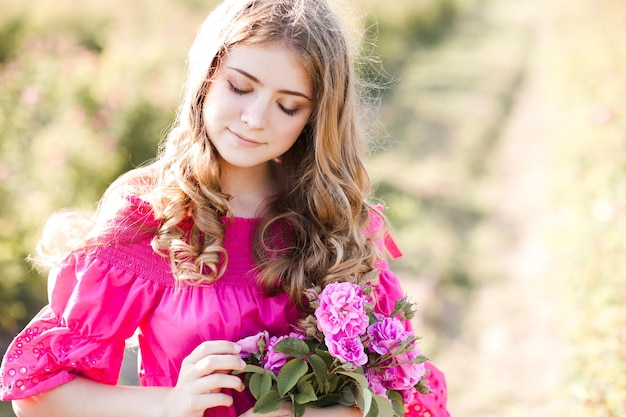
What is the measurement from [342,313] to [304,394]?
204mm

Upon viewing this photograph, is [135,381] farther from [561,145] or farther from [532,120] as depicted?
[532,120]

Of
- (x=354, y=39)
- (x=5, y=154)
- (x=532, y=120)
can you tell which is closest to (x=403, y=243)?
(x=5, y=154)

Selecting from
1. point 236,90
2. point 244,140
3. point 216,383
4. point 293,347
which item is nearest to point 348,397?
point 293,347

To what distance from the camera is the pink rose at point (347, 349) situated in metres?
1.46

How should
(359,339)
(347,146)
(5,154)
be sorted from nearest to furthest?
1. (359,339)
2. (347,146)
3. (5,154)

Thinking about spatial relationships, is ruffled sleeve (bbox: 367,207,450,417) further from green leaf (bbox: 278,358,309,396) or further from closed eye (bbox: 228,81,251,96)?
closed eye (bbox: 228,81,251,96)

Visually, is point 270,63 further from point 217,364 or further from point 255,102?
point 217,364

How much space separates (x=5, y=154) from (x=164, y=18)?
4793 millimetres

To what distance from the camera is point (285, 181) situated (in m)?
2.00

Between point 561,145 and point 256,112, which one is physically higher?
point 561,145

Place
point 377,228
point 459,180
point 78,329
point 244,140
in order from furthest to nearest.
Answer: point 459,180 → point 377,228 → point 244,140 → point 78,329

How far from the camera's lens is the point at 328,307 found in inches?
60.2

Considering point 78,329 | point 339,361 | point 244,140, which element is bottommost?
point 78,329

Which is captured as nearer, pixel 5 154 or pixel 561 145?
pixel 5 154
